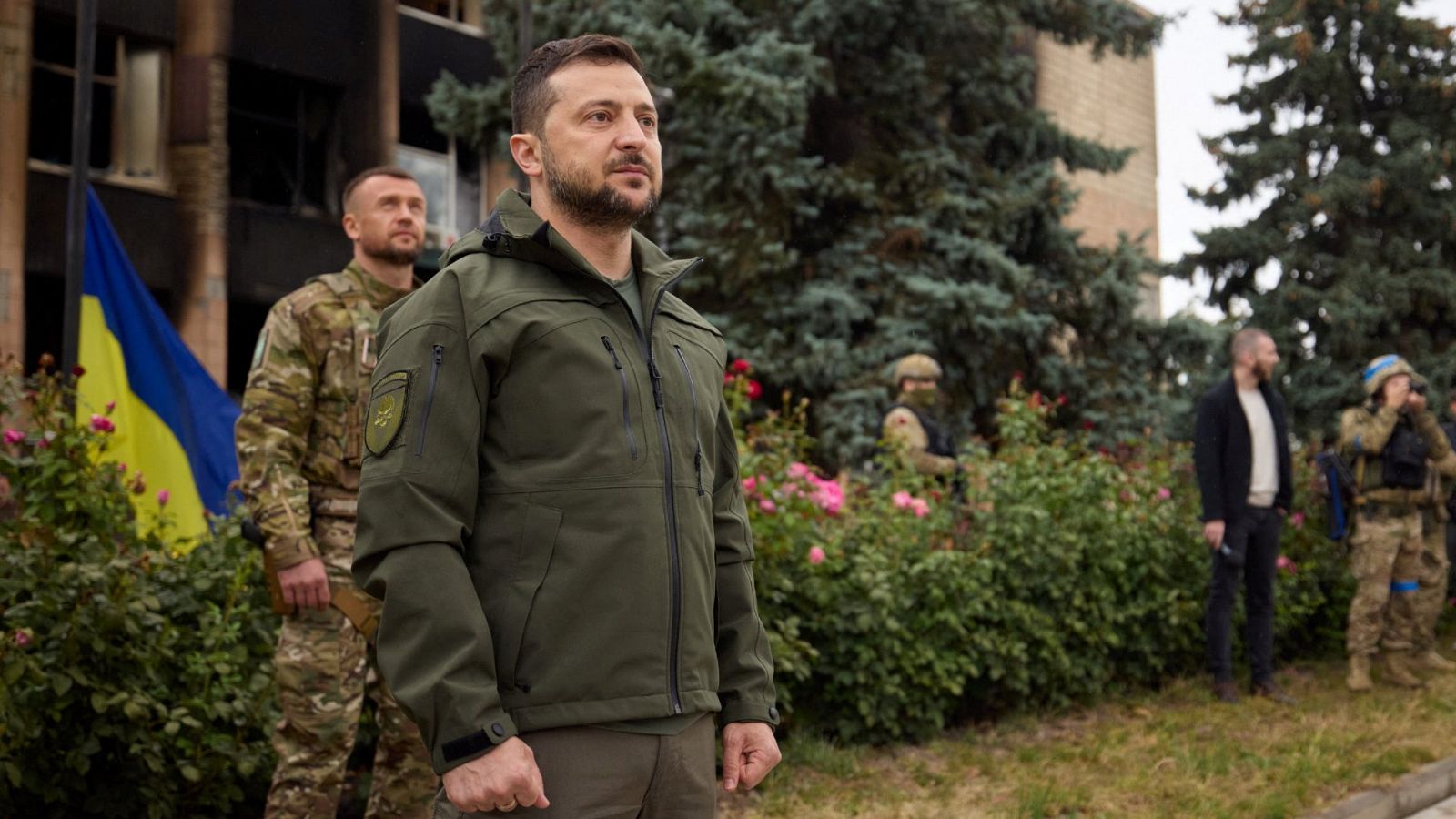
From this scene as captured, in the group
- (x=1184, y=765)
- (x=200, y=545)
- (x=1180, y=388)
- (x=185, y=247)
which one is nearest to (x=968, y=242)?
(x=1180, y=388)

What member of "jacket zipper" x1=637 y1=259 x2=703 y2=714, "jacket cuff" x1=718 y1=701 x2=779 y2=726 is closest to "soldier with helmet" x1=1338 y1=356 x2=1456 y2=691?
"jacket cuff" x1=718 y1=701 x2=779 y2=726

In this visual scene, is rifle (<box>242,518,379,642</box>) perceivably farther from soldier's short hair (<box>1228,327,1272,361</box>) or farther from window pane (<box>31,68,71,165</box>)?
window pane (<box>31,68,71,165</box>)

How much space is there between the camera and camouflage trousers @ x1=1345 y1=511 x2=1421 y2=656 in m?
8.90

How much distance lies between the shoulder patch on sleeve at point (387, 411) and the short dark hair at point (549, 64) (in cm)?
49

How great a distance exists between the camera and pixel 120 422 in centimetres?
736

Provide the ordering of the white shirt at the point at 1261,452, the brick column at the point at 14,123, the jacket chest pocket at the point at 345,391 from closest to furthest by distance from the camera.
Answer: the jacket chest pocket at the point at 345,391
the white shirt at the point at 1261,452
the brick column at the point at 14,123

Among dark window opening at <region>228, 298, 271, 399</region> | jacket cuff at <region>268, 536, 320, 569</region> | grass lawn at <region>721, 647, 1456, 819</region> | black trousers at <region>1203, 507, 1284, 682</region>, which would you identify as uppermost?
dark window opening at <region>228, 298, 271, 399</region>

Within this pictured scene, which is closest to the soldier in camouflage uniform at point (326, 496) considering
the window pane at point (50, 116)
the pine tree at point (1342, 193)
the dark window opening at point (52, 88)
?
the dark window opening at point (52, 88)

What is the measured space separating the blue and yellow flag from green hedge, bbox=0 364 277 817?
94.0 inches

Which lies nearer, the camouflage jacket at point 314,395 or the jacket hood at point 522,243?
the jacket hood at point 522,243

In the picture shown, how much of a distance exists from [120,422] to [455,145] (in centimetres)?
880

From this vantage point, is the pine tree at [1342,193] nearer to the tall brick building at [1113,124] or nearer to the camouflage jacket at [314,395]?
the tall brick building at [1113,124]

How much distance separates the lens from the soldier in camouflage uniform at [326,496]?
4.05 metres

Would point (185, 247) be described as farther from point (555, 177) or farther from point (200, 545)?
point (555, 177)
